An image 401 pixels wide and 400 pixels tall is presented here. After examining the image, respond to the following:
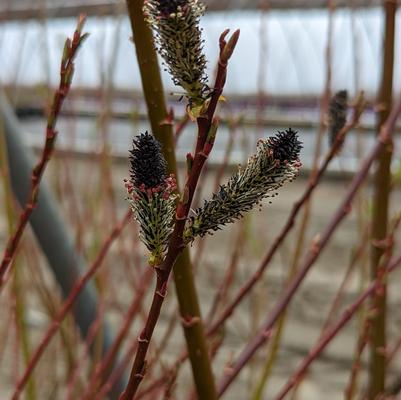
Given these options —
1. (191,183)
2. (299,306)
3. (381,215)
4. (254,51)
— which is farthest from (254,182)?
(299,306)

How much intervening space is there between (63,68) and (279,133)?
152 mm

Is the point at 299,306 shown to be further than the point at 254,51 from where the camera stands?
Yes

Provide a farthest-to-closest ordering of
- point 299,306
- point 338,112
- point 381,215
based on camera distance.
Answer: point 299,306, point 381,215, point 338,112

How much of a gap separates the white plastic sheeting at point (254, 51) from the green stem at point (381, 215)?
2.35 ft

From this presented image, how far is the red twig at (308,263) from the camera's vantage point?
0.60 m

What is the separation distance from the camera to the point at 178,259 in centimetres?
49

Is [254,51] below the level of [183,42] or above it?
above

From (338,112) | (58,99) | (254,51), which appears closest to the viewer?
(58,99)

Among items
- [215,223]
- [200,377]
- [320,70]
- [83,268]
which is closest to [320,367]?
[320,70]

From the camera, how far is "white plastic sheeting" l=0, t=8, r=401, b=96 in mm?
1707

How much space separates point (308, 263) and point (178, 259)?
173 millimetres

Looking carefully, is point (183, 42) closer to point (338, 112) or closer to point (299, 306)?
point (338, 112)

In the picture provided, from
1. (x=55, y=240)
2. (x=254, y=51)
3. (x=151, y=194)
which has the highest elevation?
(x=254, y=51)

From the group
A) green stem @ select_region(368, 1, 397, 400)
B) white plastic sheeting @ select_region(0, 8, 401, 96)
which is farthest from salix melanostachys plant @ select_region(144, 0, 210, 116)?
white plastic sheeting @ select_region(0, 8, 401, 96)
